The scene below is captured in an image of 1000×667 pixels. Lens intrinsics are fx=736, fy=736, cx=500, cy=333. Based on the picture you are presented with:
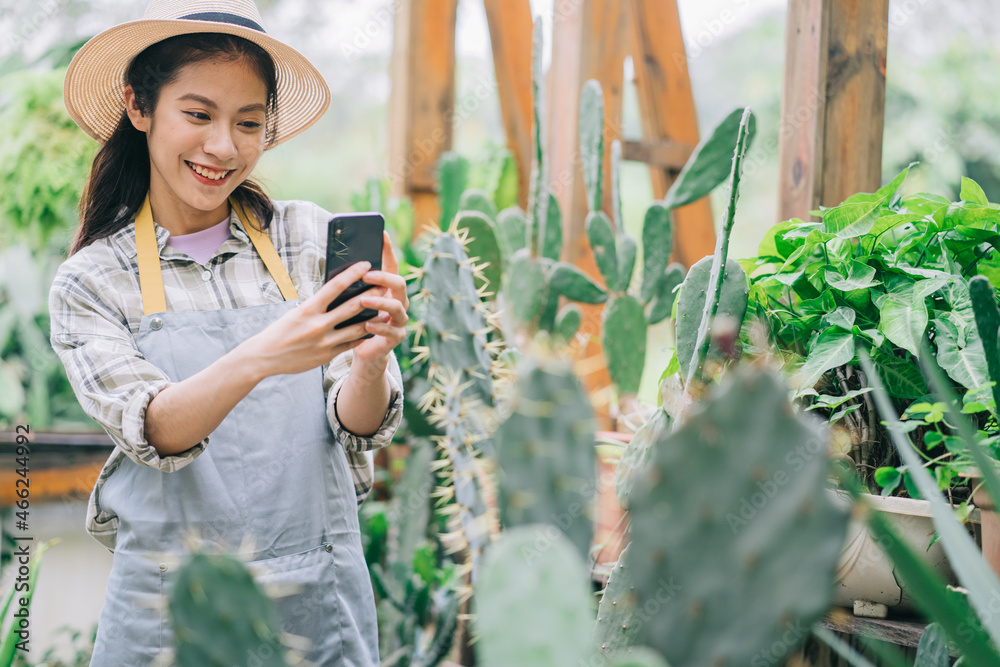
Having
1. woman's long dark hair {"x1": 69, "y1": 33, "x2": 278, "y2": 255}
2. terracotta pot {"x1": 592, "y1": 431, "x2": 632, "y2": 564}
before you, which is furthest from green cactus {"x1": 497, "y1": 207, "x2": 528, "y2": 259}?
woman's long dark hair {"x1": 69, "y1": 33, "x2": 278, "y2": 255}

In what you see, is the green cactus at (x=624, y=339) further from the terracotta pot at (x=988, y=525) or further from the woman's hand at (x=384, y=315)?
the terracotta pot at (x=988, y=525)

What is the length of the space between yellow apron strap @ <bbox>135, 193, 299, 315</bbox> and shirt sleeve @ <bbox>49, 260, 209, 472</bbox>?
5 cm

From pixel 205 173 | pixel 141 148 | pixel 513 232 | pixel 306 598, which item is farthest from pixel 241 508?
pixel 513 232

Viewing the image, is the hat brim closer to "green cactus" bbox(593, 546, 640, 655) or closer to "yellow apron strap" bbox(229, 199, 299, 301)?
"yellow apron strap" bbox(229, 199, 299, 301)

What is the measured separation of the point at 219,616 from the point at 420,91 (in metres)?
2.29

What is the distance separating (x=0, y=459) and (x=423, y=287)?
1.34m

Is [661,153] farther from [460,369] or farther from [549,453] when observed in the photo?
[549,453]

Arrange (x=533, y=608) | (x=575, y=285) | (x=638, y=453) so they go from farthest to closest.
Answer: (x=575, y=285), (x=638, y=453), (x=533, y=608)

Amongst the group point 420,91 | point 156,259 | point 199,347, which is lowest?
point 199,347

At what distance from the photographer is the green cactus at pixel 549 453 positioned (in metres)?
0.48

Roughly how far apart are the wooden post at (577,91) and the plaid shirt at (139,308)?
0.88 metres

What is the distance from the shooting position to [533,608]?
0.40 meters

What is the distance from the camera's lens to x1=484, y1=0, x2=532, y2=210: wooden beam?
2379 millimetres

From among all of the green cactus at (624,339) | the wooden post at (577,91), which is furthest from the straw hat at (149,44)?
the wooden post at (577,91)
